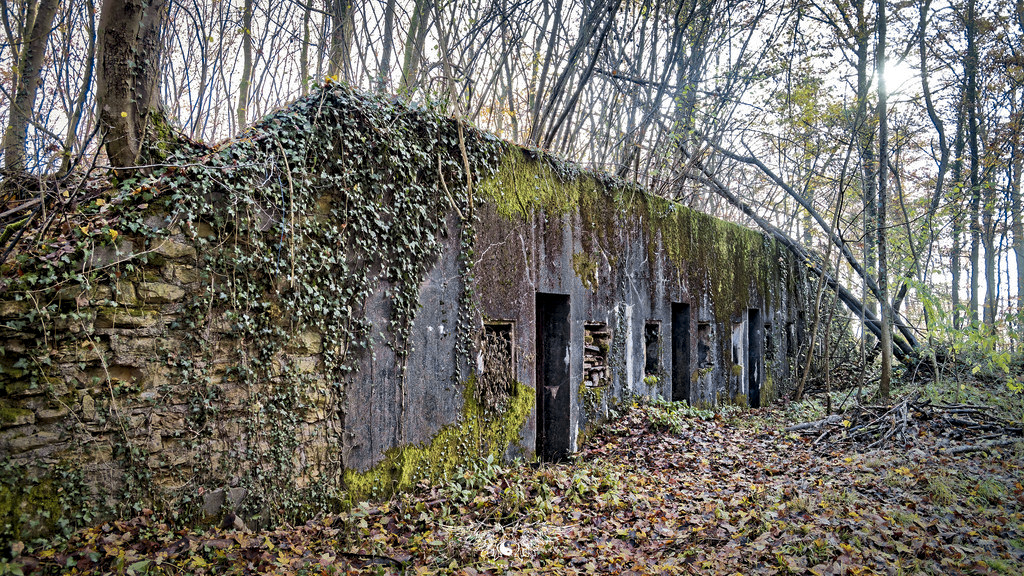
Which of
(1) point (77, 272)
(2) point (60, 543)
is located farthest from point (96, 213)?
(2) point (60, 543)

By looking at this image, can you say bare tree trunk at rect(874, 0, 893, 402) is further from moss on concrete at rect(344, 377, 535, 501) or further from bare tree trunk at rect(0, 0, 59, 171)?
bare tree trunk at rect(0, 0, 59, 171)

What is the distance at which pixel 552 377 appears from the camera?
287 inches

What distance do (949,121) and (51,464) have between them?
754 inches

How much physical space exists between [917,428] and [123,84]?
9573mm

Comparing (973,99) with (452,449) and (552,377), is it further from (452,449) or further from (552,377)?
(452,449)

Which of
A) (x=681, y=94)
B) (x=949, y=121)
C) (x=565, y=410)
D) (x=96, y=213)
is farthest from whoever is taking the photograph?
(x=949, y=121)

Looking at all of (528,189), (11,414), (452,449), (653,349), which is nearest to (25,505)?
(11,414)

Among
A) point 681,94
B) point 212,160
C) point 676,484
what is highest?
point 681,94

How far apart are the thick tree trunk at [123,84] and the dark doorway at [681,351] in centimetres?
844

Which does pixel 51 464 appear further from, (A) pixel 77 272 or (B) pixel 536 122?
(B) pixel 536 122

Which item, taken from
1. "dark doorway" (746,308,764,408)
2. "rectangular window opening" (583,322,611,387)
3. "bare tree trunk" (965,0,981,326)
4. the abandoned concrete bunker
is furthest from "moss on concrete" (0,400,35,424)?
"bare tree trunk" (965,0,981,326)

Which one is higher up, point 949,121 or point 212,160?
point 949,121

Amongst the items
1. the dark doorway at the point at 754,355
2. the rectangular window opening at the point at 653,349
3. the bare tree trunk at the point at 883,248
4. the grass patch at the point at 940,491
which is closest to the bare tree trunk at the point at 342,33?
the rectangular window opening at the point at 653,349

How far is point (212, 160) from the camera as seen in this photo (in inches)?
162
